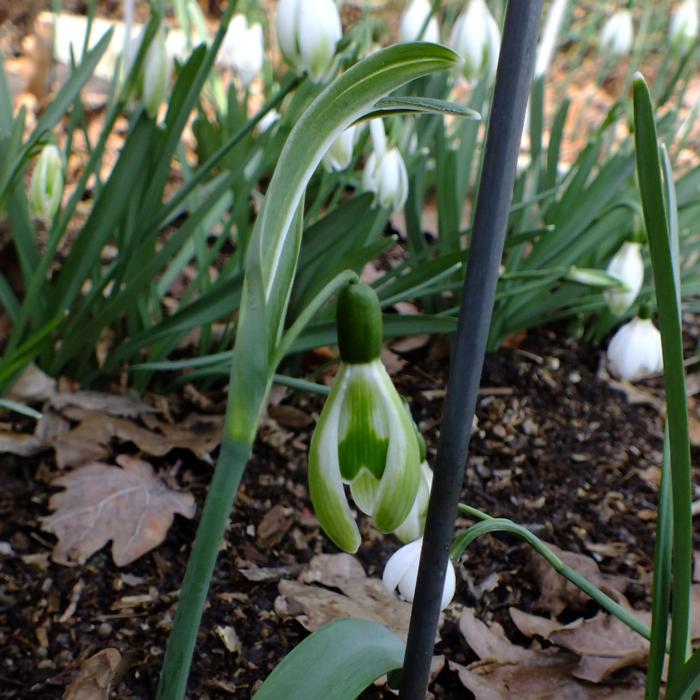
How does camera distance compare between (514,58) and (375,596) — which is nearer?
(514,58)

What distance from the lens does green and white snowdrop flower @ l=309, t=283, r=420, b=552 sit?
26.8 inches

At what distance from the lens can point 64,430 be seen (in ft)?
5.20

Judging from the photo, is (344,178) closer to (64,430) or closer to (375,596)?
(64,430)

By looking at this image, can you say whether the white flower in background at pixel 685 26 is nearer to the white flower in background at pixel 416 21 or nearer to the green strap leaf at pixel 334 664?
the white flower in background at pixel 416 21

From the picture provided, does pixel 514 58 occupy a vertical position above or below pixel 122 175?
below

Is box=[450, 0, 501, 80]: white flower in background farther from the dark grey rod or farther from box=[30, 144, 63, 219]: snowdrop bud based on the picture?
the dark grey rod

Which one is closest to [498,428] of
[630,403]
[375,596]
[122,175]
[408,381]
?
[408,381]

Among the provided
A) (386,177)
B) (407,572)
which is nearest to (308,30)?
(386,177)

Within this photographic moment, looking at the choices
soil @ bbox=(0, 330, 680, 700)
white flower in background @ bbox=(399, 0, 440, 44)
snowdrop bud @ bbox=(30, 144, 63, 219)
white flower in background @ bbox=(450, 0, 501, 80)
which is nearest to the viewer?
soil @ bbox=(0, 330, 680, 700)

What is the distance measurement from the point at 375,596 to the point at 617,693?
367mm

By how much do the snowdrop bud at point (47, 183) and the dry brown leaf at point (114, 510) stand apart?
1.49 ft

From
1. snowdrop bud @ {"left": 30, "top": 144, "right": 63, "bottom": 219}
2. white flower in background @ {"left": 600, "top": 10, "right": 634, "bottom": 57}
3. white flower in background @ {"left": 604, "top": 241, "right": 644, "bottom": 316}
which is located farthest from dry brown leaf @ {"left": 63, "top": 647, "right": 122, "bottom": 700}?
white flower in background @ {"left": 600, "top": 10, "right": 634, "bottom": 57}

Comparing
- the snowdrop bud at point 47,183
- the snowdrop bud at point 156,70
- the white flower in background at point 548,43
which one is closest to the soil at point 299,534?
the snowdrop bud at point 47,183

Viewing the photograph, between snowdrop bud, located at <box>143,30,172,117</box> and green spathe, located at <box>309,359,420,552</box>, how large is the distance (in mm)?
898
